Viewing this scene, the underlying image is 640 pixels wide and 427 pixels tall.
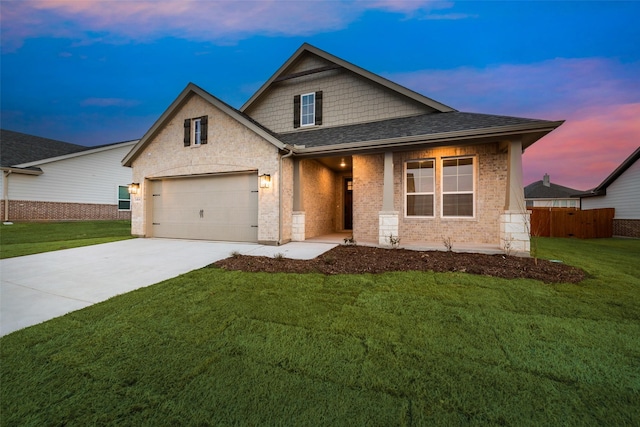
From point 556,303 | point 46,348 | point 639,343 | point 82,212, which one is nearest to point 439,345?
point 639,343

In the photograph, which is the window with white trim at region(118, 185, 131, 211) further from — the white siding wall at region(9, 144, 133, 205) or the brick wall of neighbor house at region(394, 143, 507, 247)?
the brick wall of neighbor house at region(394, 143, 507, 247)

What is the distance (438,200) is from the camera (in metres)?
8.20

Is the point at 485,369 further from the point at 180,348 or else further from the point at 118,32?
the point at 118,32

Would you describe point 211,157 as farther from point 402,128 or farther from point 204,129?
point 402,128

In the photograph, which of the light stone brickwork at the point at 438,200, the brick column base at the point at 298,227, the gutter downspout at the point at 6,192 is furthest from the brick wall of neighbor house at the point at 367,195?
the gutter downspout at the point at 6,192

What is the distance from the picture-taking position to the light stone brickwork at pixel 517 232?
636cm

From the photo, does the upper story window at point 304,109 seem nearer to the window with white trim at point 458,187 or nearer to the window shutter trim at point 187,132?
the window shutter trim at point 187,132

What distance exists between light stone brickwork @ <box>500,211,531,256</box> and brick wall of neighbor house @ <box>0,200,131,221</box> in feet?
76.1

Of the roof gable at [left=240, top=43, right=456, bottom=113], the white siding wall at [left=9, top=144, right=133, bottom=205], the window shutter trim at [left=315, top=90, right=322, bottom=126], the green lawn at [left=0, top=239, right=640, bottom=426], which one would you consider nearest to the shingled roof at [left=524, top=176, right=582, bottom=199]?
the roof gable at [left=240, top=43, right=456, bottom=113]

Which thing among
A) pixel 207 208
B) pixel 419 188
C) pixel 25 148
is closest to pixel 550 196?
pixel 419 188

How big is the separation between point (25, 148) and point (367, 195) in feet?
73.8

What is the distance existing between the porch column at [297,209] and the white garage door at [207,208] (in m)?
1.35

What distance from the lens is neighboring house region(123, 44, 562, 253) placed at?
748 centimetres

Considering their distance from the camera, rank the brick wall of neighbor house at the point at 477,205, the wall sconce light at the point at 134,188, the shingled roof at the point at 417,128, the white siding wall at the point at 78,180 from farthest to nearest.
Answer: the white siding wall at the point at 78,180 < the wall sconce light at the point at 134,188 < the brick wall of neighbor house at the point at 477,205 < the shingled roof at the point at 417,128
